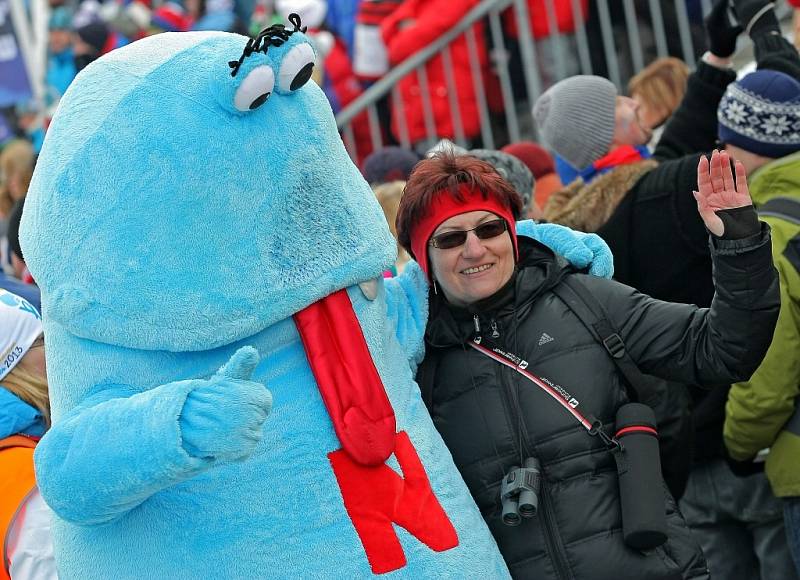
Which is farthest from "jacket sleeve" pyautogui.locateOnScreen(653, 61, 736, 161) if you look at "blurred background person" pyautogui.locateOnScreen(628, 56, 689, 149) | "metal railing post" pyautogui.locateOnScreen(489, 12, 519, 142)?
"metal railing post" pyautogui.locateOnScreen(489, 12, 519, 142)

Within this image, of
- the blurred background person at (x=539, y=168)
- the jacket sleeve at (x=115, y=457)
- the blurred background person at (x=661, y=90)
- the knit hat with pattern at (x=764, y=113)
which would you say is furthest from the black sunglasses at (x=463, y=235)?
the blurred background person at (x=661, y=90)

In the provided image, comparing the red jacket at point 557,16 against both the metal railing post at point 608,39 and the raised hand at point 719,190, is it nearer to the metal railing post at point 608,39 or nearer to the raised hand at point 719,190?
the metal railing post at point 608,39

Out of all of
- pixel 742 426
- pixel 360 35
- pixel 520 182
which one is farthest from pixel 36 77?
pixel 742 426

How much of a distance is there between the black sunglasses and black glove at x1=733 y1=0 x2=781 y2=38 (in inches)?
71.9

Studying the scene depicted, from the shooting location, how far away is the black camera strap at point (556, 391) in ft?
9.43

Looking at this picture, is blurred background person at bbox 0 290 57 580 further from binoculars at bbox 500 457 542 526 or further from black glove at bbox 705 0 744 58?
black glove at bbox 705 0 744 58

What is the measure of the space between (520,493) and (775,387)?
1.17m

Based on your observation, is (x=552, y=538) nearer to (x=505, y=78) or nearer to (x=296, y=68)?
(x=296, y=68)

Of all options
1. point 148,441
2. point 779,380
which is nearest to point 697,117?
point 779,380

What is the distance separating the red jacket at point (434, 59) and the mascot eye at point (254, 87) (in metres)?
4.31

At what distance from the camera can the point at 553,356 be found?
2951mm

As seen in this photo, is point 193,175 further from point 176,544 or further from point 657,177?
point 657,177

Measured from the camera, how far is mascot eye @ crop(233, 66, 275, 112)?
8.48 feet

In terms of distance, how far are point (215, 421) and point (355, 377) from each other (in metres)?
0.40
